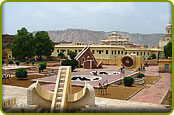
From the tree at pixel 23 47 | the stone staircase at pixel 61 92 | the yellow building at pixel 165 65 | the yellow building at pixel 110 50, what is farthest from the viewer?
the yellow building at pixel 110 50

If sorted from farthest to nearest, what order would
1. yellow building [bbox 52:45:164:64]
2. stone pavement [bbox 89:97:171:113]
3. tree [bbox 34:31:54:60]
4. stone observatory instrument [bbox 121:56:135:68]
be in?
1. yellow building [bbox 52:45:164:64]
2. tree [bbox 34:31:54:60]
3. stone observatory instrument [bbox 121:56:135:68]
4. stone pavement [bbox 89:97:171:113]

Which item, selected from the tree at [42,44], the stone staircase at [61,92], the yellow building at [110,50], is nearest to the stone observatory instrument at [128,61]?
the yellow building at [110,50]

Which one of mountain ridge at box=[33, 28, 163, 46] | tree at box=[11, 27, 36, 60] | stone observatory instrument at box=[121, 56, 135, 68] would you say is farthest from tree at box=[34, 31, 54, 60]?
mountain ridge at box=[33, 28, 163, 46]

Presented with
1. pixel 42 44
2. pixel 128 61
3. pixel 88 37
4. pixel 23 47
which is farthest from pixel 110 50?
pixel 88 37

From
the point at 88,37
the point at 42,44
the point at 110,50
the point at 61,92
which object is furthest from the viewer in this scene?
the point at 88,37

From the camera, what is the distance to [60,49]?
4856 cm

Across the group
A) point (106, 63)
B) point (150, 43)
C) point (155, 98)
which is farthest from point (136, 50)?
point (150, 43)

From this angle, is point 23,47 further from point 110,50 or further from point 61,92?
point 61,92

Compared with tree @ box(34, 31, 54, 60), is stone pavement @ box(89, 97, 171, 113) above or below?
below

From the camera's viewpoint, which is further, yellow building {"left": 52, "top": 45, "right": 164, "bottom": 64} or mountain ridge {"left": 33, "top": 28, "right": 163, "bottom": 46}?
mountain ridge {"left": 33, "top": 28, "right": 163, "bottom": 46}

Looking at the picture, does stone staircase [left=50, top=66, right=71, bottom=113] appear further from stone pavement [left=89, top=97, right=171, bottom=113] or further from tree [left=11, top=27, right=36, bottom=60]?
tree [left=11, top=27, right=36, bottom=60]

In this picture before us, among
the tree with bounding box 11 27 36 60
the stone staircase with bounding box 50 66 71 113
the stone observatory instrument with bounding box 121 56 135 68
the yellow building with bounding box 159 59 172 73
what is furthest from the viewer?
the tree with bounding box 11 27 36 60

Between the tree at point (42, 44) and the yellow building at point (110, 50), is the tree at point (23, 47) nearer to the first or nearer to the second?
the tree at point (42, 44)

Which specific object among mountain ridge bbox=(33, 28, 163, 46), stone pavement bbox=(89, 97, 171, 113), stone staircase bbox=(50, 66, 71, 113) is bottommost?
stone pavement bbox=(89, 97, 171, 113)
